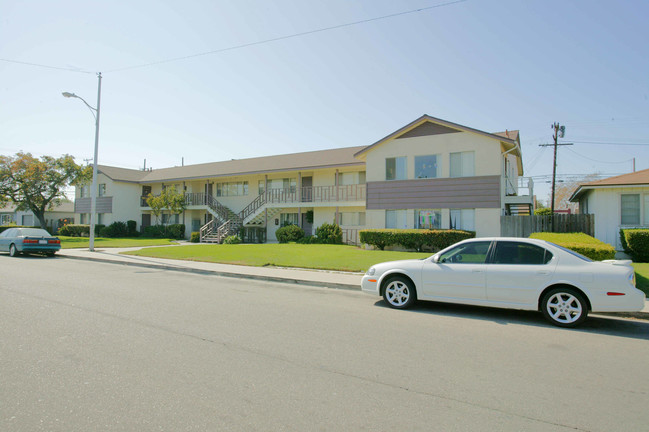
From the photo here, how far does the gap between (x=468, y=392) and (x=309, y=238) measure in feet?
69.5

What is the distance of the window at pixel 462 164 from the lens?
64.5 ft

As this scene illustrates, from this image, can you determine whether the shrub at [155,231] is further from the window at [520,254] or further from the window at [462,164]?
the window at [520,254]

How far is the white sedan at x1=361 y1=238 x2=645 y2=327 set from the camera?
21.3 feet

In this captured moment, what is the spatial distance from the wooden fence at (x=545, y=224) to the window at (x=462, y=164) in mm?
2802

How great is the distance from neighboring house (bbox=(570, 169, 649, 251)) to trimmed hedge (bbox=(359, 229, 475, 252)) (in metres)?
5.91

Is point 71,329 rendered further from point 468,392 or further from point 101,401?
point 468,392

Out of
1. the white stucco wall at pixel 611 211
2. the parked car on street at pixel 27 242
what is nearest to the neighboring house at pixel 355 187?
the white stucco wall at pixel 611 211

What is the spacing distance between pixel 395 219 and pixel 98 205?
31167mm

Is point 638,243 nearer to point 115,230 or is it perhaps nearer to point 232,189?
point 232,189

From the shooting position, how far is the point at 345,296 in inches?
371

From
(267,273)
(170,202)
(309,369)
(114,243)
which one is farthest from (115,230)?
(309,369)

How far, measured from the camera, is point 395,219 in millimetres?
21406

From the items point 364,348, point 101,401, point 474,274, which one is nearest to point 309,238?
point 474,274

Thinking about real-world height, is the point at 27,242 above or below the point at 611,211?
below
